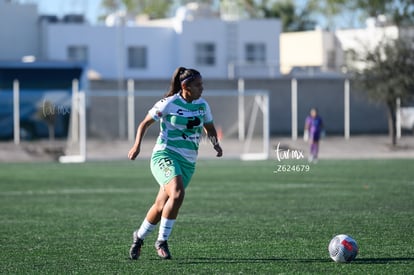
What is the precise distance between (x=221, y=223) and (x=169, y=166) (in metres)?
4.20

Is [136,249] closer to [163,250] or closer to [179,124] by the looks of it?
[163,250]

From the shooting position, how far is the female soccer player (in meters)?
10.2

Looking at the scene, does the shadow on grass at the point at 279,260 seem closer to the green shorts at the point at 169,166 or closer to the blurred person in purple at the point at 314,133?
the green shorts at the point at 169,166

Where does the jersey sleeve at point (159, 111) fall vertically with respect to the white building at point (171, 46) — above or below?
below

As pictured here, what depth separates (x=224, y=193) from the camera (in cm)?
2086

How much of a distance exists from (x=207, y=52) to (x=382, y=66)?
1672 cm

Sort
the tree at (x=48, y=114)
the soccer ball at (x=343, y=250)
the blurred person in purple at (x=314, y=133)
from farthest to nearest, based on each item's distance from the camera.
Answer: the tree at (x=48, y=114) → the blurred person in purple at (x=314, y=133) → the soccer ball at (x=343, y=250)

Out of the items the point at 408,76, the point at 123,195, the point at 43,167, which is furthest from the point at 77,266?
the point at 408,76

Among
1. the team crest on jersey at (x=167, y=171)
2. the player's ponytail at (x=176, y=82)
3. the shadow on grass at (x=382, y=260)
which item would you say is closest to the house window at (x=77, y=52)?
the player's ponytail at (x=176, y=82)

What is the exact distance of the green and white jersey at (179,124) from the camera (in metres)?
10.3

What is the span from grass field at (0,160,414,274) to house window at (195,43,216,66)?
3180 cm

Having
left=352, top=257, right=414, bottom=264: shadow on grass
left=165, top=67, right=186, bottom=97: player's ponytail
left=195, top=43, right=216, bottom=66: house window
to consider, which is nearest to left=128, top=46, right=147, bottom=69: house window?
left=195, top=43, right=216, bottom=66: house window

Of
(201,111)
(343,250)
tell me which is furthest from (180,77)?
(343,250)

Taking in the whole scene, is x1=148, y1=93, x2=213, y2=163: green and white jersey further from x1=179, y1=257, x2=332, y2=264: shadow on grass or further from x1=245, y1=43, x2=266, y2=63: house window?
x1=245, y1=43, x2=266, y2=63: house window
